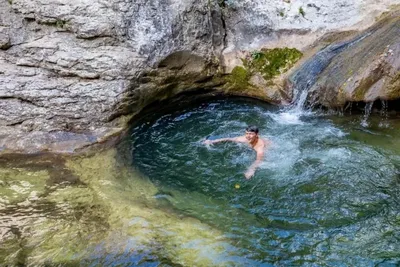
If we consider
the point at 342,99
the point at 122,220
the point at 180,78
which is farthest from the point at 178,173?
the point at 342,99

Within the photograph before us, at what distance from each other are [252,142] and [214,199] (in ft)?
4.79

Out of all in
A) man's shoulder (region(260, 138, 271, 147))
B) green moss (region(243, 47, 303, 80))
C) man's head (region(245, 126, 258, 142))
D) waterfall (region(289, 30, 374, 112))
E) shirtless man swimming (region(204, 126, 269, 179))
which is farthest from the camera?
green moss (region(243, 47, 303, 80))

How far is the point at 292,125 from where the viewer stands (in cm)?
791

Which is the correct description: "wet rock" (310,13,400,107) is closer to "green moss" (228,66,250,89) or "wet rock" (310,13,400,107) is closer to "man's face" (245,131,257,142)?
"green moss" (228,66,250,89)

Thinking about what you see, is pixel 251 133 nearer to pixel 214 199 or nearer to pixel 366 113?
pixel 214 199

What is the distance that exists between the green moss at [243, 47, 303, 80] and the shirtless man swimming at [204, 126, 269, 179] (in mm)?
2263

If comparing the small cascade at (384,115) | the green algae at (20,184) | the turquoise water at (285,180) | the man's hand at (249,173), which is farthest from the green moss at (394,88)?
the green algae at (20,184)

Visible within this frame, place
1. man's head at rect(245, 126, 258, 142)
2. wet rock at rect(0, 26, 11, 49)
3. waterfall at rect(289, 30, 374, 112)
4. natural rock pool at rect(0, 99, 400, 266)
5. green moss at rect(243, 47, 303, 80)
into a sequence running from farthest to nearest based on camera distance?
green moss at rect(243, 47, 303, 80) → waterfall at rect(289, 30, 374, 112) → wet rock at rect(0, 26, 11, 49) → man's head at rect(245, 126, 258, 142) → natural rock pool at rect(0, 99, 400, 266)

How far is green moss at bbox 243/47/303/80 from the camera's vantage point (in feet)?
29.8

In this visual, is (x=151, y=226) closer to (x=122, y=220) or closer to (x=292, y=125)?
(x=122, y=220)

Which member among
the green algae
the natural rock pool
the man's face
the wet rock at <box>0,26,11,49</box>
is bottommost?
the green algae

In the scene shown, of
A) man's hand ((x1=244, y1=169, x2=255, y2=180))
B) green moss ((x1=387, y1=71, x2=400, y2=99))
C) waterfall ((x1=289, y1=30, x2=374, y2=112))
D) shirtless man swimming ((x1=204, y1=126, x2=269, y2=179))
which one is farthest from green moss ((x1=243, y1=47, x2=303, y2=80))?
man's hand ((x1=244, y1=169, x2=255, y2=180))

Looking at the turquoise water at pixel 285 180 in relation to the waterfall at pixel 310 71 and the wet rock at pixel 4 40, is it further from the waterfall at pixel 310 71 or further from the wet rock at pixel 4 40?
the wet rock at pixel 4 40

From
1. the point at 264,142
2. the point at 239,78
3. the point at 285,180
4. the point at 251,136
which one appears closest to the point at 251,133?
the point at 251,136
